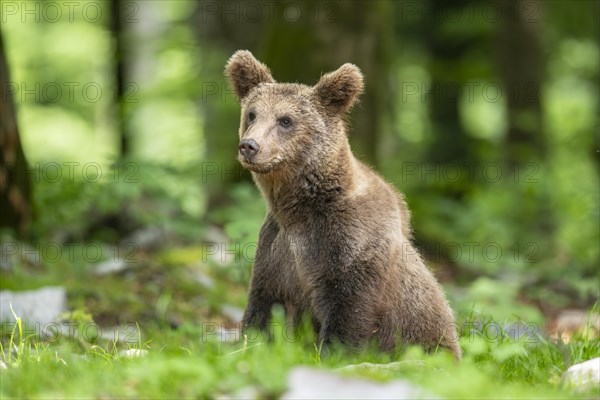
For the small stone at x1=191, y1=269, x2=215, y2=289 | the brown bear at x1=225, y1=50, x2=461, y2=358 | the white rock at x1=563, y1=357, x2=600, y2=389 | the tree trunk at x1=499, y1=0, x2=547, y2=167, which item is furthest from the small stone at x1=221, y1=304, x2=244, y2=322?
the tree trunk at x1=499, y1=0, x2=547, y2=167

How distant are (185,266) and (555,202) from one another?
679 cm

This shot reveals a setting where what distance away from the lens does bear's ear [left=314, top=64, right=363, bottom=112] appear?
598 centimetres

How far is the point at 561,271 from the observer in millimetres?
9711

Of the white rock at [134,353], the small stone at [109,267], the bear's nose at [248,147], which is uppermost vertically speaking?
the bear's nose at [248,147]

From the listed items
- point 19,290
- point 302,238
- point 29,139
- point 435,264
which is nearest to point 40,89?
point 29,139

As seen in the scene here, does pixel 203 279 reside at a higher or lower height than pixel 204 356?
lower

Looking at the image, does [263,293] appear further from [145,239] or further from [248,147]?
[145,239]

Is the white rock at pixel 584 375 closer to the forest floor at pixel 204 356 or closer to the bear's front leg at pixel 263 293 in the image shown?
the forest floor at pixel 204 356

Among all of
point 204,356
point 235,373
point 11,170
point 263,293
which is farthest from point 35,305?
point 235,373

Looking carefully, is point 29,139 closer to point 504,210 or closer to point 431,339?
point 504,210

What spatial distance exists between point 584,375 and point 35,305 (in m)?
4.34

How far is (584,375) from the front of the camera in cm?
436

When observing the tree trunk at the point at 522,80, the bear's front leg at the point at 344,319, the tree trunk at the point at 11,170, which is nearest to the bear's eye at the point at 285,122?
the bear's front leg at the point at 344,319

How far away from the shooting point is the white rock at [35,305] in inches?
267
